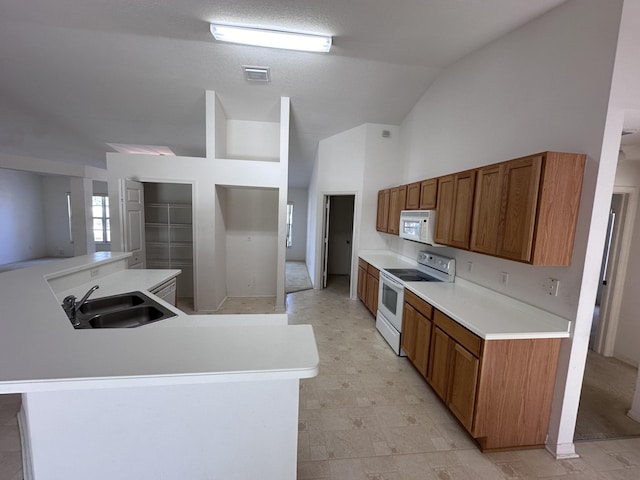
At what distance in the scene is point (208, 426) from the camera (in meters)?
1.08

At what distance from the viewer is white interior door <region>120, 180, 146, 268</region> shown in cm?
372

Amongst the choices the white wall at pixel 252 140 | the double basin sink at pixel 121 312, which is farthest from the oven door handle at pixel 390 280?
the white wall at pixel 252 140

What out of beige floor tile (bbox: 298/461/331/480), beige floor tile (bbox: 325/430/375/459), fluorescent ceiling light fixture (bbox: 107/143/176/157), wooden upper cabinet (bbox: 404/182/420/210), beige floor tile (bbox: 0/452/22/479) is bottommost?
beige floor tile (bbox: 0/452/22/479)

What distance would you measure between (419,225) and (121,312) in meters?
3.04

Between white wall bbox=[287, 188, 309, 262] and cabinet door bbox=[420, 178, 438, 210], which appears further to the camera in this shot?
white wall bbox=[287, 188, 309, 262]

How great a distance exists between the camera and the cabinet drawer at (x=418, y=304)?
246cm

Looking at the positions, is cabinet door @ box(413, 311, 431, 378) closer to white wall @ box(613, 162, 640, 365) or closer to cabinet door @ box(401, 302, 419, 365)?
cabinet door @ box(401, 302, 419, 365)

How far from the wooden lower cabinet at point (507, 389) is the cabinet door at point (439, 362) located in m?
0.20

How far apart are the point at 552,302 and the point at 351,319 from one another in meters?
2.67

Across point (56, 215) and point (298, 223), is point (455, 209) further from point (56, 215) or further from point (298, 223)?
point (56, 215)

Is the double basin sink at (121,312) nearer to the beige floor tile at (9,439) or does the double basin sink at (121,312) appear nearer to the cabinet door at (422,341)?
the beige floor tile at (9,439)

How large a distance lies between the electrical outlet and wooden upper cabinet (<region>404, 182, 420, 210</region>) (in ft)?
5.43

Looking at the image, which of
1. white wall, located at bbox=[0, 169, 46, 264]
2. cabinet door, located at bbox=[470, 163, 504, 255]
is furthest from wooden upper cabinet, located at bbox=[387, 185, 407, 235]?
white wall, located at bbox=[0, 169, 46, 264]

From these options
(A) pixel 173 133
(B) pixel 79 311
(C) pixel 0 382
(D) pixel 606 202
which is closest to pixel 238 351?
(C) pixel 0 382
